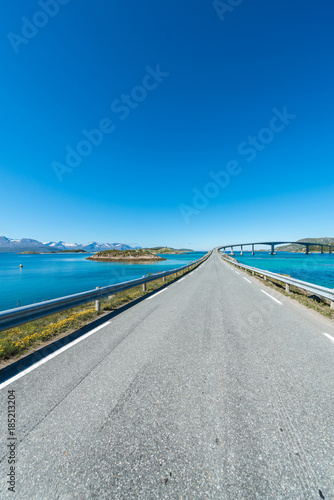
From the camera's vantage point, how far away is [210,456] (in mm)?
1882

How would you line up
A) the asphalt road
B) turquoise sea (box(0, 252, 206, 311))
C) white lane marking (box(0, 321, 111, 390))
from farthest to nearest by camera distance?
turquoise sea (box(0, 252, 206, 311))
white lane marking (box(0, 321, 111, 390))
the asphalt road

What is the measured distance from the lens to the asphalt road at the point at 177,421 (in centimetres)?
167

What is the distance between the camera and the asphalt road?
167 cm

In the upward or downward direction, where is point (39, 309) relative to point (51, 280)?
upward

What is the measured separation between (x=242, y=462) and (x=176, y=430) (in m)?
0.68

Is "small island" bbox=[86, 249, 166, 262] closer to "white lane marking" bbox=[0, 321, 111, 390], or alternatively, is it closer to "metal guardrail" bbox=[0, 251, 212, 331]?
"metal guardrail" bbox=[0, 251, 212, 331]

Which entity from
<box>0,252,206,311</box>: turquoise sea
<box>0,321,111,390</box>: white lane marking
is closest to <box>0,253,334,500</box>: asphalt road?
<box>0,321,111,390</box>: white lane marking

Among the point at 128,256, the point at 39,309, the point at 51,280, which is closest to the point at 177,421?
the point at 39,309

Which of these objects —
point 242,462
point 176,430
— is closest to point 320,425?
point 242,462

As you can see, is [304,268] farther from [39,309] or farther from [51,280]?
[39,309]

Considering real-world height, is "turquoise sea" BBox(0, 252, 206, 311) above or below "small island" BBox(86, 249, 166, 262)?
below

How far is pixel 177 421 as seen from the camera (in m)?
2.32

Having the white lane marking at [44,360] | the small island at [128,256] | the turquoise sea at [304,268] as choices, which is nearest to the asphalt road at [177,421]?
the white lane marking at [44,360]

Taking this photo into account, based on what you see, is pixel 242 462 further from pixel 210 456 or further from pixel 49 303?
pixel 49 303
